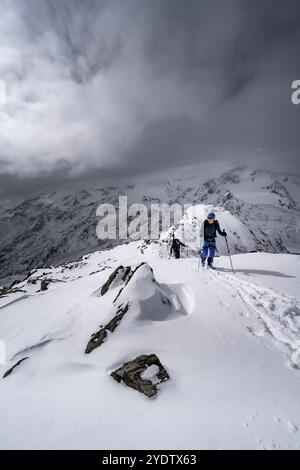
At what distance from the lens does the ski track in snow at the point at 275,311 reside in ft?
20.0

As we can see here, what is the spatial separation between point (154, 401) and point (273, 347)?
3.49 metres

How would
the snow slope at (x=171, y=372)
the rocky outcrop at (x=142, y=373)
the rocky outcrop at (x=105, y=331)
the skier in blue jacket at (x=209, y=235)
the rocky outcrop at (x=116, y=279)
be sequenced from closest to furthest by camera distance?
the snow slope at (x=171, y=372)
the rocky outcrop at (x=142, y=373)
the rocky outcrop at (x=105, y=331)
the rocky outcrop at (x=116, y=279)
the skier in blue jacket at (x=209, y=235)

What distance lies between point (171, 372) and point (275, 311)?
425cm

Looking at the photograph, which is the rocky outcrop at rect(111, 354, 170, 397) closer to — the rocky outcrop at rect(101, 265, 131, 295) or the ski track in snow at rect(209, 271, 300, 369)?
the ski track in snow at rect(209, 271, 300, 369)

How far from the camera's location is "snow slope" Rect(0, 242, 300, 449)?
11.6 ft

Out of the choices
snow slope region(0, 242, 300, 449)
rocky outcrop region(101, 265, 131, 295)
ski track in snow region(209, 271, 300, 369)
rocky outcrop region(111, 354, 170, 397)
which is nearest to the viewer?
snow slope region(0, 242, 300, 449)

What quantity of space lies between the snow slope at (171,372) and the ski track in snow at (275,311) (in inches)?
1.2

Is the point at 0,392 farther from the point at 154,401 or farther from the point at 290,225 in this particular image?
the point at 290,225

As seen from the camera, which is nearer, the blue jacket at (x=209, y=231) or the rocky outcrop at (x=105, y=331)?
the rocky outcrop at (x=105, y=331)

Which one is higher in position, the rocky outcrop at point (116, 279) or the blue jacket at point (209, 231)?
the blue jacket at point (209, 231)

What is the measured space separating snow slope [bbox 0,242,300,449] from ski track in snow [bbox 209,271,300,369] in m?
0.03

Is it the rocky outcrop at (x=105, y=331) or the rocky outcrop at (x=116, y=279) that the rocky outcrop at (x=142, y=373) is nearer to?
the rocky outcrop at (x=105, y=331)

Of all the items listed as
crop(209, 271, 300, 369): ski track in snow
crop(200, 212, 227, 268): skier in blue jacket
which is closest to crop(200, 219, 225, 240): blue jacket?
crop(200, 212, 227, 268): skier in blue jacket

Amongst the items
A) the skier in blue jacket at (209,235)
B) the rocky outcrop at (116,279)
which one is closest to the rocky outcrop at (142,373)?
the rocky outcrop at (116,279)
